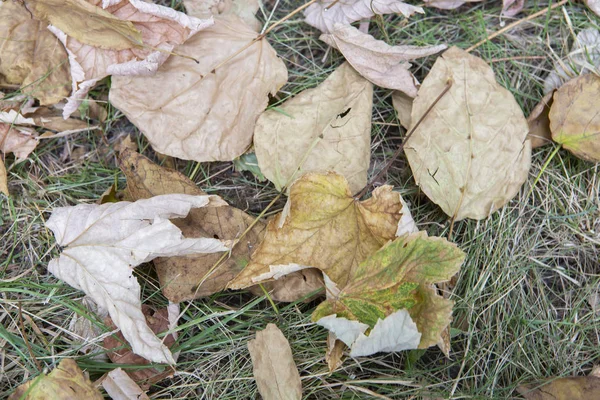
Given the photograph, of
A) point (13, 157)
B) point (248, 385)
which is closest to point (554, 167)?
point (248, 385)

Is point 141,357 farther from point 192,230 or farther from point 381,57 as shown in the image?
point 381,57

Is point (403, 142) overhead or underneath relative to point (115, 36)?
underneath

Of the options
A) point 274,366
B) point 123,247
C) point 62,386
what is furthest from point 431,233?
point 62,386

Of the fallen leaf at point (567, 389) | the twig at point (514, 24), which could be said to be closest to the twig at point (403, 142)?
the twig at point (514, 24)

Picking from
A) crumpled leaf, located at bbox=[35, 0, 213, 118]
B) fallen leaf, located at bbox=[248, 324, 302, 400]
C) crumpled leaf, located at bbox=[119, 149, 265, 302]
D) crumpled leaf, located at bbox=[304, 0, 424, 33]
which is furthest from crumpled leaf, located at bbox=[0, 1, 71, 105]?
fallen leaf, located at bbox=[248, 324, 302, 400]

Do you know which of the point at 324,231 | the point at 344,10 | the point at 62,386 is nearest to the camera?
the point at 62,386

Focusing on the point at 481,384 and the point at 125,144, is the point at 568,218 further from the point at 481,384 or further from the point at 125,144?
the point at 125,144

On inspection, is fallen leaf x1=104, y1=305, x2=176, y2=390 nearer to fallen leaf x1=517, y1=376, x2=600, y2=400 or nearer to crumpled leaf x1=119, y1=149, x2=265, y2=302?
crumpled leaf x1=119, y1=149, x2=265, y2=302

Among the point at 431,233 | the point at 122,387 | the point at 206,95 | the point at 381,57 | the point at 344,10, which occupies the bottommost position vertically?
the point at 122,387
